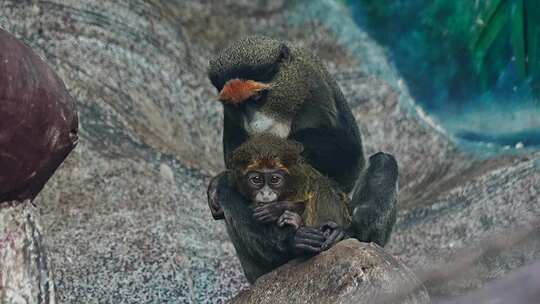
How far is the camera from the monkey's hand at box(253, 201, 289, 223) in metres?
2.91

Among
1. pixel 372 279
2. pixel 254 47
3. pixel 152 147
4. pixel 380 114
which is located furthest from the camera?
pixel 380 114

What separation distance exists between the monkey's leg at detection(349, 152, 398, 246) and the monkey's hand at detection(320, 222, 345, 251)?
0.62 ft

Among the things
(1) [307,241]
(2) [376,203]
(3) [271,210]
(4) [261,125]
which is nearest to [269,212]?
(3) [271,210]

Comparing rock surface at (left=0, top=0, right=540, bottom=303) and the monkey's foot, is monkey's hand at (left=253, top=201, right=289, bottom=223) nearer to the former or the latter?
the monkey's foot

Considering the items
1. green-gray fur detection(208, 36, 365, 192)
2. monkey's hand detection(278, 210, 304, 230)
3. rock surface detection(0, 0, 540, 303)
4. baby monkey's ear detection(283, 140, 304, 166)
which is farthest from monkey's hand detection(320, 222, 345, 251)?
rock surface detection(0, 0, 540, 303)

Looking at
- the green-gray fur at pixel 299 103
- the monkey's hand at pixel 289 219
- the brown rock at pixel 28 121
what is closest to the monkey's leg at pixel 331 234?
the monkey's hand at pixel 289 219

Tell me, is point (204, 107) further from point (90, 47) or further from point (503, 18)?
point (503, 18)

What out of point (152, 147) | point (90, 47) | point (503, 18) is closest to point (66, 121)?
point (152, 147)

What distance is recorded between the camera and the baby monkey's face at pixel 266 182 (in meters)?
2.88

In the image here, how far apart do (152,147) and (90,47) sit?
90cm

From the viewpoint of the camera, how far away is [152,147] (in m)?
6.05

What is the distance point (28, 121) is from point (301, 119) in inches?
58.8

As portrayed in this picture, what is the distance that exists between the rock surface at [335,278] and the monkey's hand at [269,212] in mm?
180

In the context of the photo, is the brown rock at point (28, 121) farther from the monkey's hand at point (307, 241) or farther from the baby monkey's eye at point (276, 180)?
the monkey's hand at point (307, 241)
